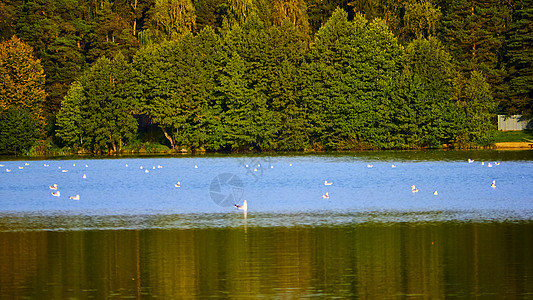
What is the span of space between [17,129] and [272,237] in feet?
215

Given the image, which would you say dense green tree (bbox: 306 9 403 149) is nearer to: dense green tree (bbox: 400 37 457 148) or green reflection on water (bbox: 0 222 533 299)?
dense green tree (bbox: 400 37 457 148)

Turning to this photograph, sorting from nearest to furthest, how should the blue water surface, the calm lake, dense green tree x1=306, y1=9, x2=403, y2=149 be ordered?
the calm lake → the blue water surface → dense green tree x1=306, y1=9, x2=403, y2=149

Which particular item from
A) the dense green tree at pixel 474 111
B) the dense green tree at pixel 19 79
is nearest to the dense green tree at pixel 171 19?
the dense green tree at pixel 19 79

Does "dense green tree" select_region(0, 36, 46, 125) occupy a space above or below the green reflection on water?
above

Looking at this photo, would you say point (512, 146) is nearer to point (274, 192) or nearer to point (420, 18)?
point (420, 18)

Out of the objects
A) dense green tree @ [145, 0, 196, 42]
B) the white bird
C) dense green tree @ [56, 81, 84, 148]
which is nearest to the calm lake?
the white bird

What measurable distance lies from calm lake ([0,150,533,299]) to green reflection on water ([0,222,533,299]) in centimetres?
5

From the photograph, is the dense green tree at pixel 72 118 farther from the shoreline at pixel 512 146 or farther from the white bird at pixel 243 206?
the white bird at pixel 243 206

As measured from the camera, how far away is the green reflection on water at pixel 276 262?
1900cm

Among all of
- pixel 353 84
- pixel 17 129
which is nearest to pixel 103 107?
pixel 17 129

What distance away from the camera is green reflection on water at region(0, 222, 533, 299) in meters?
19.0

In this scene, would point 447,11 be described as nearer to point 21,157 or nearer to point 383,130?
point 383,130

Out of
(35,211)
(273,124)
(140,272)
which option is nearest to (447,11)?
(273,124)

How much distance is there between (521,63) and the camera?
93.8 meters
